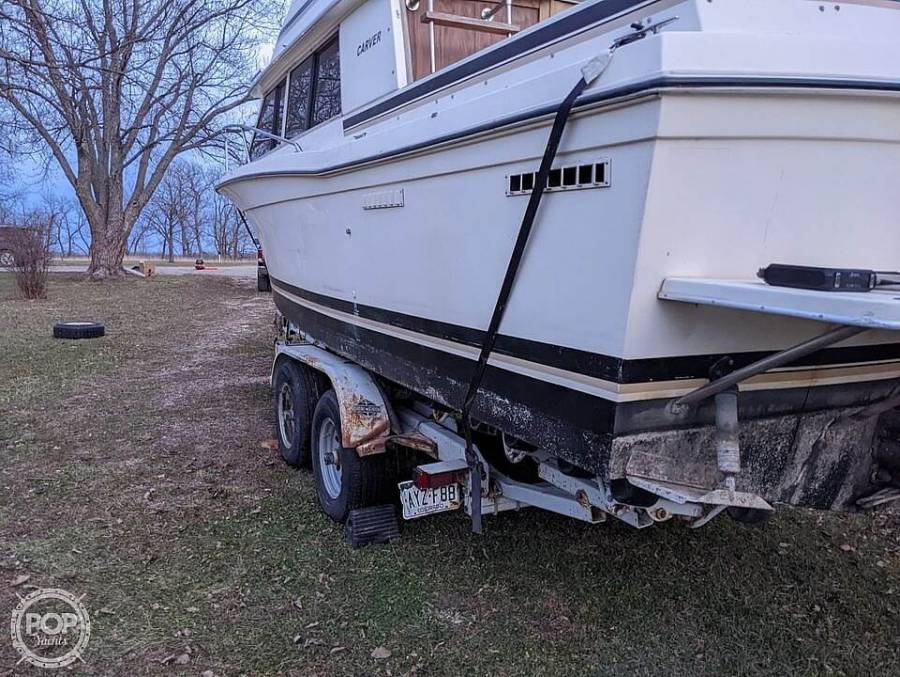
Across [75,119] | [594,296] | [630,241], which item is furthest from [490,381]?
[75,119]

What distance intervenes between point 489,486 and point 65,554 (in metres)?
2.19

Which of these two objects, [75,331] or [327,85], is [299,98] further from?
[75,331]

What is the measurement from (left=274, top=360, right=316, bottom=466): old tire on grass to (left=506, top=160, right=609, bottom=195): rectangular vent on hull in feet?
8.38

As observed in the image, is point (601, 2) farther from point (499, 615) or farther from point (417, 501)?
point (499, 615)

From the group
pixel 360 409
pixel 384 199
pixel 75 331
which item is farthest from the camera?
→ pixel 75 331

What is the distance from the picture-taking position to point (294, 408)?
15.0ft

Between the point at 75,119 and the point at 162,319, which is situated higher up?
the point at 75,119

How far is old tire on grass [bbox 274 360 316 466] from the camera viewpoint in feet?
14.8

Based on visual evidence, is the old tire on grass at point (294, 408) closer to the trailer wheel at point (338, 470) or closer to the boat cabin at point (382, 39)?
the trailer wheel at point (338, 470)

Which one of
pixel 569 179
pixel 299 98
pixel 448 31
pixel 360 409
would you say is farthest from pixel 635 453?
pixel 299 98

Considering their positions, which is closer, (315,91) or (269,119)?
(315,91)

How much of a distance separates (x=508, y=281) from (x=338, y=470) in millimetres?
1993

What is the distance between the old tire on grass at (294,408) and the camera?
4.50 m

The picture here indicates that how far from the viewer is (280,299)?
5.68 meters
